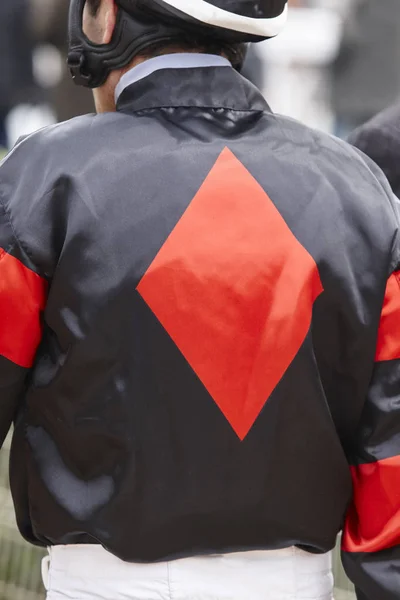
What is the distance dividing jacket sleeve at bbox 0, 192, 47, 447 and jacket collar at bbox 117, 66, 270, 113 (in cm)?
34

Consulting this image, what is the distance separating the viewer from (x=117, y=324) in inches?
82.0

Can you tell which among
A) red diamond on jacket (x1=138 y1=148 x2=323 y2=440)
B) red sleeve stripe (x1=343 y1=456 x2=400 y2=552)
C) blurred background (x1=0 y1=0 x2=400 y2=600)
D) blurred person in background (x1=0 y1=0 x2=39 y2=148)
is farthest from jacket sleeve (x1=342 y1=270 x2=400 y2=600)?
blurred person in background (x1=0 y1=0 x2=39 y2=148)

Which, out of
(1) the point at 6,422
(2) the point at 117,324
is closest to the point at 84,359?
(2) the point at 117,324

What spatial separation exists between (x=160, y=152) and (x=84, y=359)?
408mm

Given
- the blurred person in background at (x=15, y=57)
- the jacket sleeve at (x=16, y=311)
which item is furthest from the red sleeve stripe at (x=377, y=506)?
the blurred person in background at (x=15, y=57)

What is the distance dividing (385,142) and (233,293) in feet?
3.82

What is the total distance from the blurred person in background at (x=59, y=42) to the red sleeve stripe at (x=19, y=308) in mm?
5387

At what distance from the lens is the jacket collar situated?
220cm

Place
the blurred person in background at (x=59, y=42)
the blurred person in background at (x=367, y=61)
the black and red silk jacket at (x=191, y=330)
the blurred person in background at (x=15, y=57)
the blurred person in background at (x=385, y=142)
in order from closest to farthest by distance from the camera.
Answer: the black and red silk jacket at (x=191, y=330), the blurred person in background at (x=385, y=142), the blurred person in background at (x=59, y=42), the blurred person in background at (x=15, y=57), the blurred person in background at (x=367, y=61)

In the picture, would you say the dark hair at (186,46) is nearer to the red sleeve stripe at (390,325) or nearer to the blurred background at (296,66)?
the red sleeve stripe at (390,325)

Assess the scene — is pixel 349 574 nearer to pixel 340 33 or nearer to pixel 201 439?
pixel 201 439

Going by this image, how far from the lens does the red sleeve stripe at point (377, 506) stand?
221cm

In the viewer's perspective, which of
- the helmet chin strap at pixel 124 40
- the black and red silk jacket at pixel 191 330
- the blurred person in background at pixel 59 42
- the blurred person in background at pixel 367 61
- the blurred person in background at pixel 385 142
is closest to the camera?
the black and red silk jacket at pixel 191 330

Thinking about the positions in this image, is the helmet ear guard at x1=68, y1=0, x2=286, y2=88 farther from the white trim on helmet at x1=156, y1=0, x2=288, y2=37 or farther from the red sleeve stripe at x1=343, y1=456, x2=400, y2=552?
the red sleeve stripe at x1=343, y1=456, x2=400, y2=552
